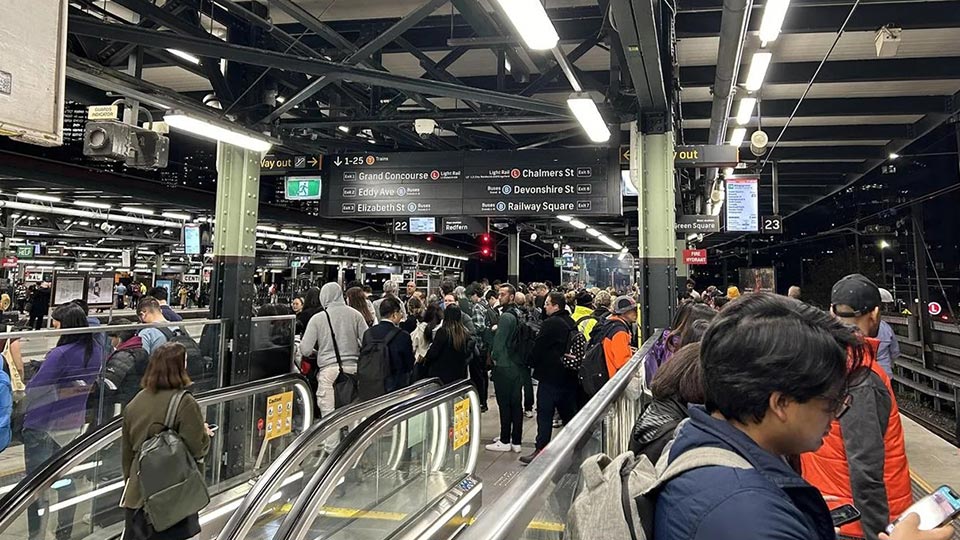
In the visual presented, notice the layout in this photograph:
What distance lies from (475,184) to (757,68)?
3.29 meters

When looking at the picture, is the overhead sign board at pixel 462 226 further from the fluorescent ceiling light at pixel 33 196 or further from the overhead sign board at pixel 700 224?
the fluorescent ceiling light at pixel 33 196

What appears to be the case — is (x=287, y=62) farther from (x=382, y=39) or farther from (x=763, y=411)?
(x=763, y=411)

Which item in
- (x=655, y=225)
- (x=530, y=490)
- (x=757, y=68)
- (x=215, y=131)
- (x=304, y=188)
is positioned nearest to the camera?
(x=530, y=490)

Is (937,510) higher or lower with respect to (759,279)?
lower

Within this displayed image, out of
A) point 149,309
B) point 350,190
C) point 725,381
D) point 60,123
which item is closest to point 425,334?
point 350,190

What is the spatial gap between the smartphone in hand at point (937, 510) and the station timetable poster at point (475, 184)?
5.48 meters

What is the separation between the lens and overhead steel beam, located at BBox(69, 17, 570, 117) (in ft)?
14.3

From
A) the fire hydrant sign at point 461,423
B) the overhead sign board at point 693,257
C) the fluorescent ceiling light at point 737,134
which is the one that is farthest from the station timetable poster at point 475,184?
the overhead sign board at point 693,257

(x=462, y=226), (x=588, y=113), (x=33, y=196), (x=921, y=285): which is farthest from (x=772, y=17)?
(x=33, y=196)

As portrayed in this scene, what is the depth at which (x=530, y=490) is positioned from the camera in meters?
1.20

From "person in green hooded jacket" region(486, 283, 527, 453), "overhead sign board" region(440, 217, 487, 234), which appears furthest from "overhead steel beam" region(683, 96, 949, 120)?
"person in green hooded jacket" region(486, 283, 527, 453)

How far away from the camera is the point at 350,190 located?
7234mm

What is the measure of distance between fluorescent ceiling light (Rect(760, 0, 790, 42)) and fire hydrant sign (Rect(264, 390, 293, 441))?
478cm

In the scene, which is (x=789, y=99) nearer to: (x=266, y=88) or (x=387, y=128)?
(x=387, y=128)
